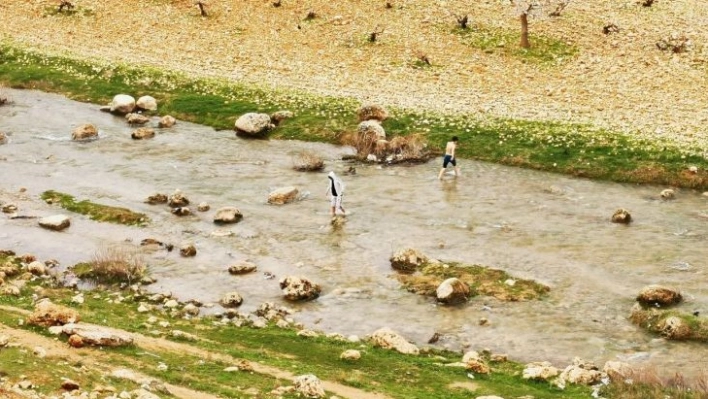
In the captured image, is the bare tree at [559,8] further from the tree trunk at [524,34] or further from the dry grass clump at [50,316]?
the dry grass clump at [50,316]

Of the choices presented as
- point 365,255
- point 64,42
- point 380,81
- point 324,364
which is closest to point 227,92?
point 380,81

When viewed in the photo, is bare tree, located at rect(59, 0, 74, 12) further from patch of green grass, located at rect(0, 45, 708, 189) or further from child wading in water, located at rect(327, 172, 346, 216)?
child wading in water, located at rect(327, 172, 346, 216)

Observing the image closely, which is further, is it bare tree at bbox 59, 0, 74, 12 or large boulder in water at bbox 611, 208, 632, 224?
bare tree at bbox 59, 0, 74, 12

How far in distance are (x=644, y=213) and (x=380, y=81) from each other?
78.8ft

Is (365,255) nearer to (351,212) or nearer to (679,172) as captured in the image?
(351,212)

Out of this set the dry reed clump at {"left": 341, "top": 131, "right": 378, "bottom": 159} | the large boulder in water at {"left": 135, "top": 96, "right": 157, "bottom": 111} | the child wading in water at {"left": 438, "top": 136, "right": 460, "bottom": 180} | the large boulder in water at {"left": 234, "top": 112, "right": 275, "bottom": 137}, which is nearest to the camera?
the child wading in water at {"left": 438, "top": 136, "right": 460, "bottom": 180}

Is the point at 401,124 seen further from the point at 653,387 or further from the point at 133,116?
the point at 653,387

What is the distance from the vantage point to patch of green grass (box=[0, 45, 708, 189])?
40.4 metres

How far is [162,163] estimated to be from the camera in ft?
143

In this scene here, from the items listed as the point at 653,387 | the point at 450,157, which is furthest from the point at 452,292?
the point at 450,157

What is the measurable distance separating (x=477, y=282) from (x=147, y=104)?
98.9 feet

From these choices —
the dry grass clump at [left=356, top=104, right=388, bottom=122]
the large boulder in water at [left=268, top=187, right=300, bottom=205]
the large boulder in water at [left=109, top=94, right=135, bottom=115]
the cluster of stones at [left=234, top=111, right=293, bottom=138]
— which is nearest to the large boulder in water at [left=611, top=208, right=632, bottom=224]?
the large boulder in water at [left=268, top=187, right=300, bottom=205]

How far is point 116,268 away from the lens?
2906 centimetres

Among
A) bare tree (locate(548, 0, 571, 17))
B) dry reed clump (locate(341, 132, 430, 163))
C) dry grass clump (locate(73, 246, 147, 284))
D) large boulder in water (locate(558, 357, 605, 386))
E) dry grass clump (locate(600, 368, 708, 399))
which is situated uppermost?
bare tree (locate(548, 0, 571, 17))
